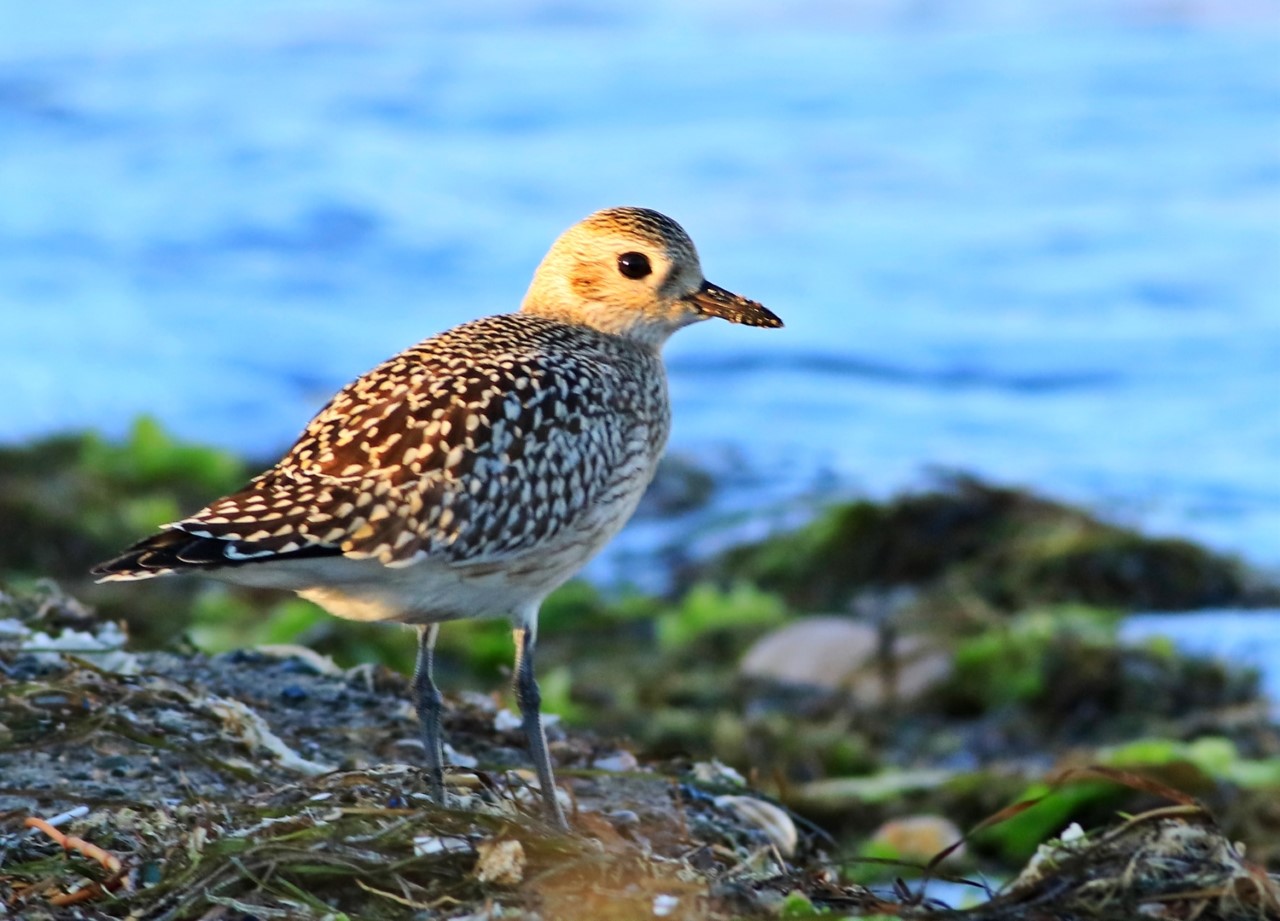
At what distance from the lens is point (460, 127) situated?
17312 millimetres

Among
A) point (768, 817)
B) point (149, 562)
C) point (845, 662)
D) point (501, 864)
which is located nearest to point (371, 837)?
point (501, 864)

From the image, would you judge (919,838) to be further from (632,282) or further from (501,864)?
(501,864)

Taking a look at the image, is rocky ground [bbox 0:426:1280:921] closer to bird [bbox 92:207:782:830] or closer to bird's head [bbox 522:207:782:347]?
bird [bbox 92:207:782:830]

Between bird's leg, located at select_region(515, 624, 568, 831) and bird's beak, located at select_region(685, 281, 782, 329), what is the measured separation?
3.51 ft

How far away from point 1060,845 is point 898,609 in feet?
15.9

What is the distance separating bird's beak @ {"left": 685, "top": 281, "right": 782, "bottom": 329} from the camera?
17.8 feet

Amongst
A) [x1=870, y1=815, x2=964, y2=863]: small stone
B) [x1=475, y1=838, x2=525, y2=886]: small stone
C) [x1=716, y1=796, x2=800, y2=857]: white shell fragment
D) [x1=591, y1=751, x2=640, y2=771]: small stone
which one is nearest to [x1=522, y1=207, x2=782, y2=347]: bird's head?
[x1=591, y1=751, x2=640, y2=771]: small stone

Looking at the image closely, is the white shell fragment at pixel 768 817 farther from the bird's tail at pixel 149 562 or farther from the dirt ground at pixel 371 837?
the bird's tail at pixel 149 562

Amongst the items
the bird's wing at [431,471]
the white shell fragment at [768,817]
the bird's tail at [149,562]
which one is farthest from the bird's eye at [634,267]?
the bird's tail at [149,562]

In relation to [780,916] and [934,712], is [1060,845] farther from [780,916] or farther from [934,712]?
[934,712]

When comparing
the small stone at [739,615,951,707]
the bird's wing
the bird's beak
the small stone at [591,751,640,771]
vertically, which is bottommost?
the small stone at [739,615,951,707]

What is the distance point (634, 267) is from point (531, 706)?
126 centimetres

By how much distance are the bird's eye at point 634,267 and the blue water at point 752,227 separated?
5.29 metres

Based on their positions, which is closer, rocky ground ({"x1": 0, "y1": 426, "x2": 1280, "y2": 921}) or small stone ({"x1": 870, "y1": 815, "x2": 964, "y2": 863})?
rocky ground ({"x1": 0, "y1": 426, "x2": 1280, "y2": 921})
